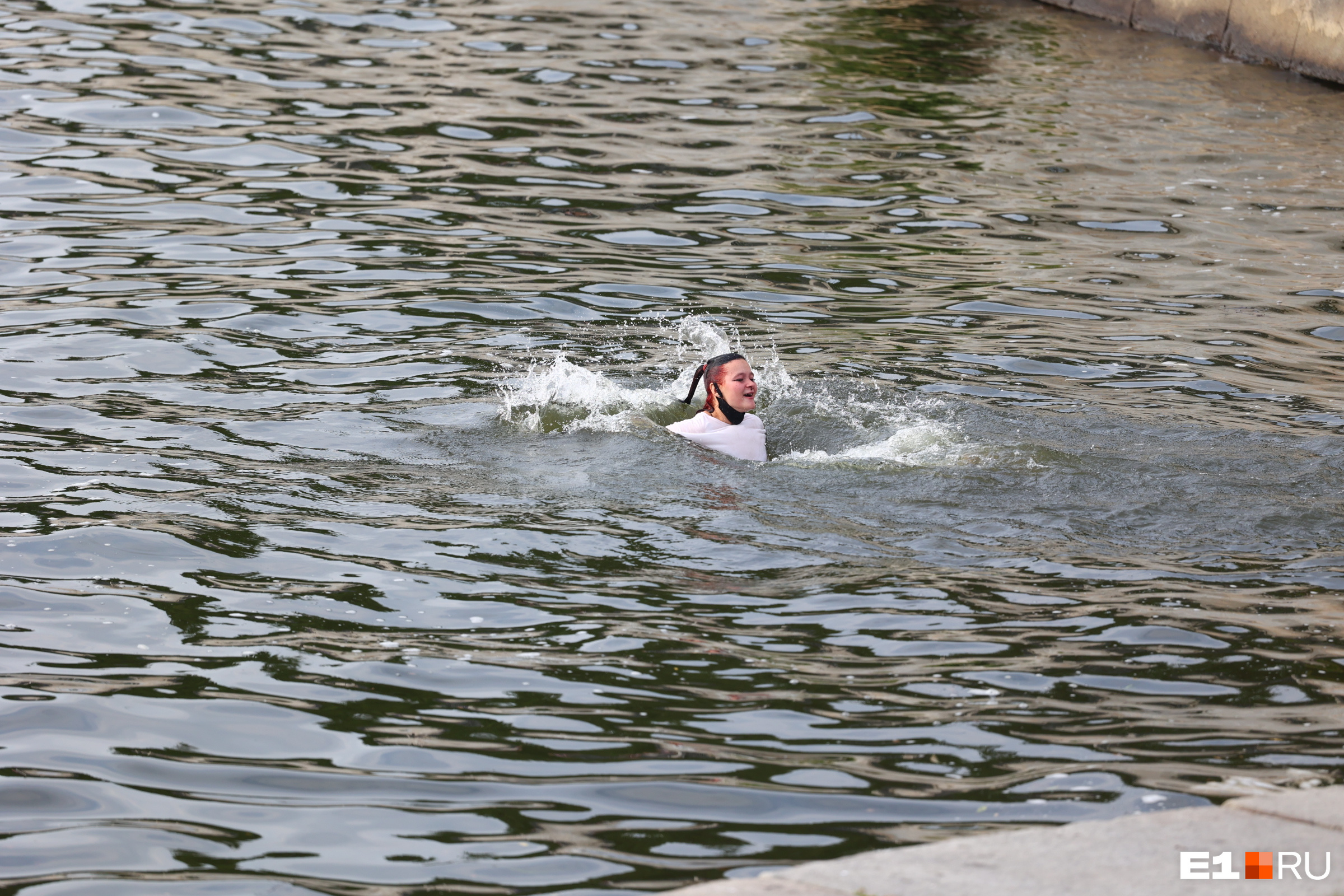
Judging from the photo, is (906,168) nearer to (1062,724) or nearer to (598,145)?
(598,145)

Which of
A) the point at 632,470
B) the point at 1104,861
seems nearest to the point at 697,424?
the point at 632,470

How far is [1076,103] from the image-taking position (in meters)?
19.1

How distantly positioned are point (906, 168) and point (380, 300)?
676 cm

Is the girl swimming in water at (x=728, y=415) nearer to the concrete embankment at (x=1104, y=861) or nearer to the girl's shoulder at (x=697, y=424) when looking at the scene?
the girl's shoulder at (x=697, y=424)

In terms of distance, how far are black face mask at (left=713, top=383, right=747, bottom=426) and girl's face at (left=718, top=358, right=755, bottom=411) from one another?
0.06 m

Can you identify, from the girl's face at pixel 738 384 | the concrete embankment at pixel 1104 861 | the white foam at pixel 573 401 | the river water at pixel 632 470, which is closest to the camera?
the concrete embankment at pixel 1104 861

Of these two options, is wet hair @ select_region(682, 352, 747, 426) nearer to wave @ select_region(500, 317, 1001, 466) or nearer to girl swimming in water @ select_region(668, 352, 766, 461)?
girl swimming in water @ select_region(668, 352, 766, 461)

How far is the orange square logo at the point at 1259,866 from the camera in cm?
412

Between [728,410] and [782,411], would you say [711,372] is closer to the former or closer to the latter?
[728,410]

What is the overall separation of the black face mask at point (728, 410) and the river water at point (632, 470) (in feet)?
1.62

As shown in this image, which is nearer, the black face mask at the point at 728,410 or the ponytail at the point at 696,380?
the black face mask at the point at 728,410

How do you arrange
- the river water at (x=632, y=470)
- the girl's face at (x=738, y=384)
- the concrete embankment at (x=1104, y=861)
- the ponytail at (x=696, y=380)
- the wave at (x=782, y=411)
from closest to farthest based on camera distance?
the concrete embankment at (x=1104, y=861) < the river water at (x=632, y=470) < the wave at (x=782, y=411) < the girl's face at (x=738, y=384) < the ponytail at (x=696, y=380)

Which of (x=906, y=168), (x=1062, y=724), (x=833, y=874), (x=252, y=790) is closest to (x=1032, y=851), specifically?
(x=833, y=874)

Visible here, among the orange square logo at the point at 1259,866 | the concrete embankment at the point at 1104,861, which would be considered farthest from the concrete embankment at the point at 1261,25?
the orange square logo at the point at 1259,866
